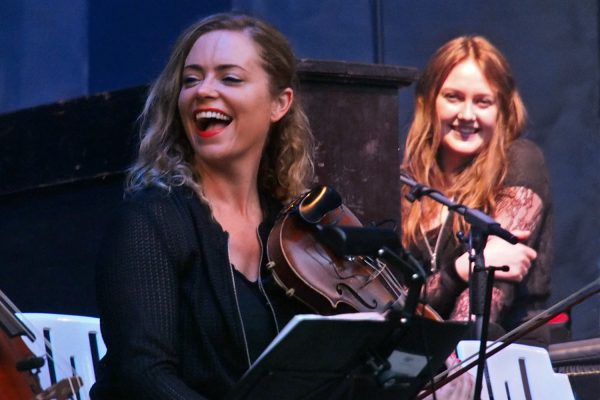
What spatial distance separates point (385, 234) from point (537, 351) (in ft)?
4.71

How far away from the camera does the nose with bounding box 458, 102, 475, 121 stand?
5027mm

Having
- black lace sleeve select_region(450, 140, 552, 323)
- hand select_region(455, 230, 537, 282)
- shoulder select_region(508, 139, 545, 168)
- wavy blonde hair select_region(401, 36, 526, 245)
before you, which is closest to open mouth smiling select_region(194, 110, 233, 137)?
wavy blonde hair select_region(401, 36, 526, 245)

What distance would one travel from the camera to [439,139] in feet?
16.5

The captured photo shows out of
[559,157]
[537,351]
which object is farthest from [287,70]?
[559,157]

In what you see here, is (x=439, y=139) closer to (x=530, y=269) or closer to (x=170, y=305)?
(x=530, y=269)

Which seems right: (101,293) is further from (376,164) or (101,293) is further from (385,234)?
(376,164)

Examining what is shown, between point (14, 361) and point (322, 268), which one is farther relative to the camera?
point (322, 268)

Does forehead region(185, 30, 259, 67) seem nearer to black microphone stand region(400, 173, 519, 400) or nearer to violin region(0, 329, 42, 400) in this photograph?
black microphone stand region(400, 173, 519, 400)

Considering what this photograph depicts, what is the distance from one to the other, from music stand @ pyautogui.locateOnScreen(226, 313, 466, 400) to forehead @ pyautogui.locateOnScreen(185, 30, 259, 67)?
1.13 m

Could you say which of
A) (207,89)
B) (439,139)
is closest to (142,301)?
(207,89)

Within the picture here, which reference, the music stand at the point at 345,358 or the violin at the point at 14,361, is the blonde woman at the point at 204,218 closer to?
the violin at the point at 14,361

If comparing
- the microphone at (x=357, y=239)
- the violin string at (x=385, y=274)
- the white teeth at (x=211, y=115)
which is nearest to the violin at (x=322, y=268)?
the violin string at (x=385, y=274)

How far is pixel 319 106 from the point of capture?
13.1 feet

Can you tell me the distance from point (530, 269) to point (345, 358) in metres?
2.61
